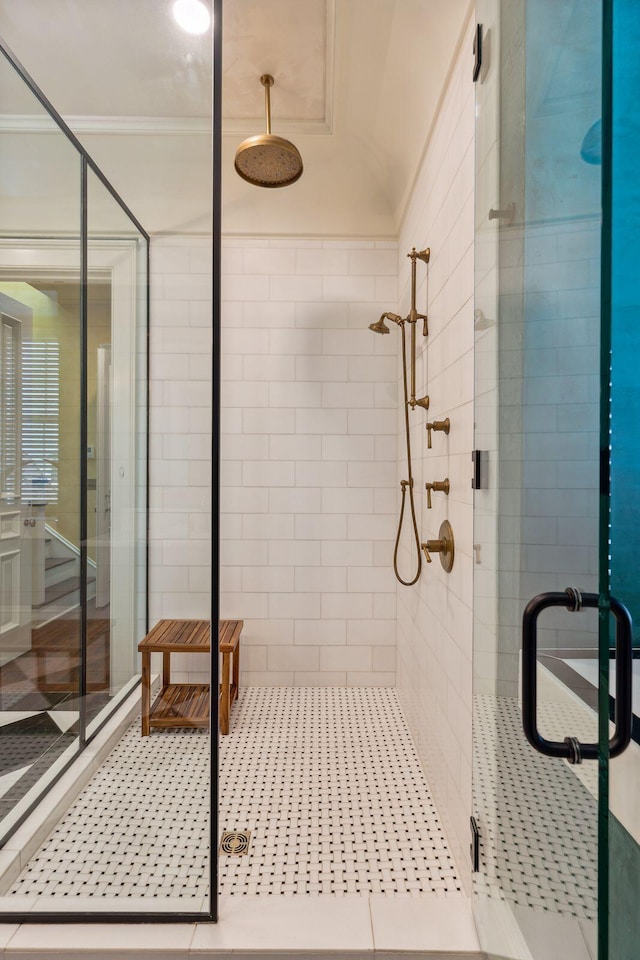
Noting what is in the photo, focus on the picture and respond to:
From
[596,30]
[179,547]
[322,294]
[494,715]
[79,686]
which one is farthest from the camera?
[322,294]

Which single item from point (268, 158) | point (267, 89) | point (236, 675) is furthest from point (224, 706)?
point (267, 89)

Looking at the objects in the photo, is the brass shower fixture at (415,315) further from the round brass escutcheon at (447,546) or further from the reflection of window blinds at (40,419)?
the reflection of window blinds at (40,419)

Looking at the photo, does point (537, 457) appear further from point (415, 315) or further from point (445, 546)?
point (415, 315)

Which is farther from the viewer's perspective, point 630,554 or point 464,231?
point 464,231

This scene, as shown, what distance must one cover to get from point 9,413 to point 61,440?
163 mm

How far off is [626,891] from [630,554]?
46 cm

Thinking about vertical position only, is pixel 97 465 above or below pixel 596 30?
below

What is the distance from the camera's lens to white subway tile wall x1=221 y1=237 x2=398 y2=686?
2.93 m

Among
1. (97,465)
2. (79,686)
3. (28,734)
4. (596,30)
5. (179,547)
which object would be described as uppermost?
(596,30)

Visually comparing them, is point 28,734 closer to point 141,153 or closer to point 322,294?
point 141,153

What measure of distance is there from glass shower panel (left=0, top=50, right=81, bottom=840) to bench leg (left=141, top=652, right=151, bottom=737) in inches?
9.5

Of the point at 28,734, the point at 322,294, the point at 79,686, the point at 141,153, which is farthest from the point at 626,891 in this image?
the point at 322,294

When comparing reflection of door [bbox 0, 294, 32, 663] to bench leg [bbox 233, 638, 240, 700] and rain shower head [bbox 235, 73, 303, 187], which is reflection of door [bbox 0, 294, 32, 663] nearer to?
rain shower head [bbox 235, 73, 303, 187]

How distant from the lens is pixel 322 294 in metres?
2.94
